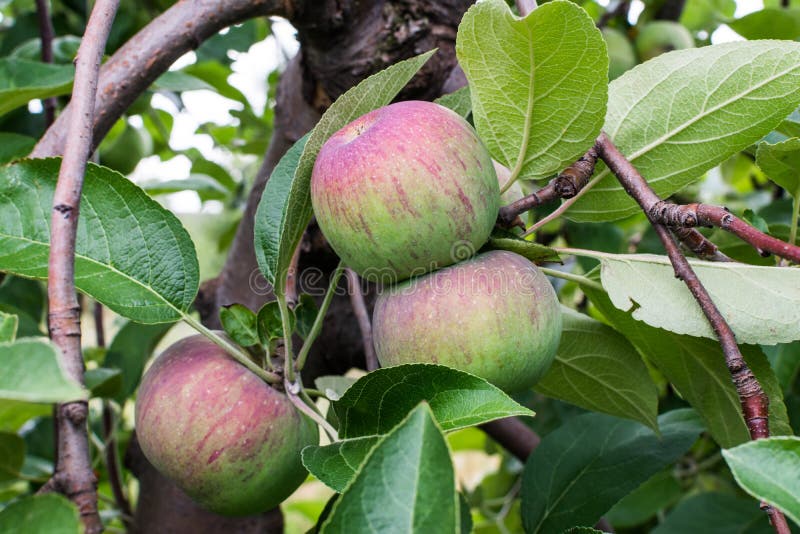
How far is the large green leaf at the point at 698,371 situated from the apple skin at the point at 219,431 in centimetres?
38

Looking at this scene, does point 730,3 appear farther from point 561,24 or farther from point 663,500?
point 561,24

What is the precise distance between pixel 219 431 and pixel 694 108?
1.78 feet

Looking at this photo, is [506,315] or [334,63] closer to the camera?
[506,315]

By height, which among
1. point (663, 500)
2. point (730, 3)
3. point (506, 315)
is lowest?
point (663, 500)

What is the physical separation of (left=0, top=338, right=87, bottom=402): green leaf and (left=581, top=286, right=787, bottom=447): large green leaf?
62cm

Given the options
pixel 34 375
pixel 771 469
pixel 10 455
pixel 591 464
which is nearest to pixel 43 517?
pixel 34 375

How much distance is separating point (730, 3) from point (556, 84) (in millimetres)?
1720

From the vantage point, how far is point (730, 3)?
6.95ft

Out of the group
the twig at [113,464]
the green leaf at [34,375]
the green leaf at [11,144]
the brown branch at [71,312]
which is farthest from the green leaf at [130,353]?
the green leaf at [34,375]

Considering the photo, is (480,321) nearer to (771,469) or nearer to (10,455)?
(771,469)

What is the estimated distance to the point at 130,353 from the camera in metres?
1.34

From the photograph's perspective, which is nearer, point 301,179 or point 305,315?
point 301,179

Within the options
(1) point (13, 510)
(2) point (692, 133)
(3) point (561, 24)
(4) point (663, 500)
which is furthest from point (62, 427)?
(4) point (663, 500)

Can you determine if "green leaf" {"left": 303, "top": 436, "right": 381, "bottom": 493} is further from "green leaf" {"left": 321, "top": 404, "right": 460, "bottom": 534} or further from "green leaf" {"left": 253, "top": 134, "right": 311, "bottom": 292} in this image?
"green leaf" {"left": 253, "top": 134, "right": 311, "bottom": 292}
